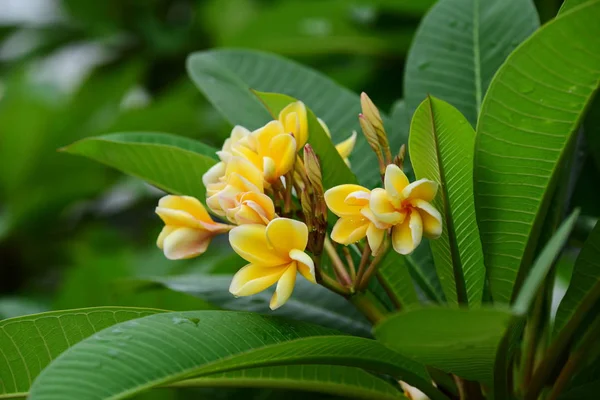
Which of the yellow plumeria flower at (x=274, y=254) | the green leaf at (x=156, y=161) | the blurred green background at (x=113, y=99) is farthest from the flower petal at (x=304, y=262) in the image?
the blurred green background at (x=113, y=99)

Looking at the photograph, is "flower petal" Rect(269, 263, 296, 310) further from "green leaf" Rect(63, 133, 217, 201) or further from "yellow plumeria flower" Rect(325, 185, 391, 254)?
"green leaf" Rect(63, 133, 217, 201)

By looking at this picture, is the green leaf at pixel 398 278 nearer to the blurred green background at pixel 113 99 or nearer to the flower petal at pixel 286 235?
the flower petal at pixel 286 235

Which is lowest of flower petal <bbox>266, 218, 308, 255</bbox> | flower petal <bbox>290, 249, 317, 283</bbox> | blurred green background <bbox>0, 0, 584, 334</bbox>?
blurred green background <bbox>0, 0, 584, 334</bbox>

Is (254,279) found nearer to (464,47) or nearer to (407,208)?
(407,208)

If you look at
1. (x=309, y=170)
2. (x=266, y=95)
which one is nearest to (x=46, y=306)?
(x=266, y=95)

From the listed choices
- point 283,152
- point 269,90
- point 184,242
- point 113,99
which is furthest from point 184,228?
point 113,99

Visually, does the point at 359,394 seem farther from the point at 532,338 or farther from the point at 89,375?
the point at 89,375

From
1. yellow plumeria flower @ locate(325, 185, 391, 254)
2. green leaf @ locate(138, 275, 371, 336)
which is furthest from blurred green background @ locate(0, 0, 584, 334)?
yellow plumeria flower @ locate(325, 185, 391, 254)
